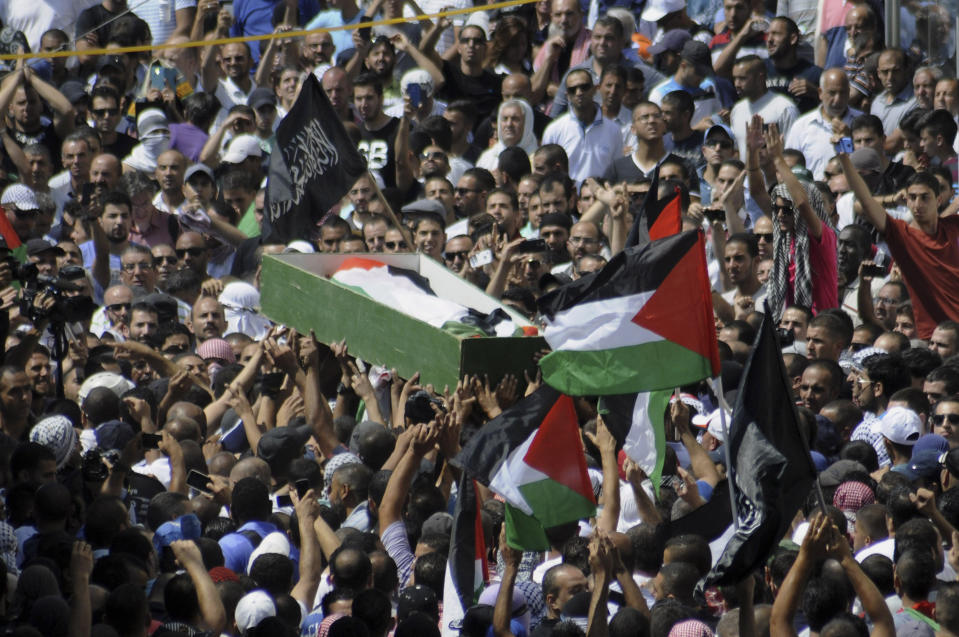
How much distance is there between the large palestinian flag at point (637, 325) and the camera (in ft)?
26.3

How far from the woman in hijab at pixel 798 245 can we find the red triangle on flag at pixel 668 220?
60.2 inches

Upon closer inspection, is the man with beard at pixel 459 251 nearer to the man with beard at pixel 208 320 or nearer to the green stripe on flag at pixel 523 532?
the man with beard at pixel 208 320

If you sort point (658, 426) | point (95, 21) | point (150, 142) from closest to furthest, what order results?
point (658, 426), point (150, 142), point (95, 21)

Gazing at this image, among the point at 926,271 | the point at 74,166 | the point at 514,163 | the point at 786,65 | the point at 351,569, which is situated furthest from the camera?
the point at 74,166

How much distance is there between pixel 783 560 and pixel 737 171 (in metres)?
5.36

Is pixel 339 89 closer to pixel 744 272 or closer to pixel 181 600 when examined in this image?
pixel 744 272

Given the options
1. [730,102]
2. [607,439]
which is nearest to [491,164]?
[730,102]

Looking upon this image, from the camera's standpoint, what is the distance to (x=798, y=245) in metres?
11.4

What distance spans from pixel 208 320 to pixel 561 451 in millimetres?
4797

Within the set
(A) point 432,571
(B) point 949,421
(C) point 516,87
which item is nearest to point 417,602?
(A) point 432,571

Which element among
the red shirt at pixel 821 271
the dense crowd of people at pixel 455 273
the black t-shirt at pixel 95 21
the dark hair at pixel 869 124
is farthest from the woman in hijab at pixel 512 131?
the black t-shirt at pixel 95 21

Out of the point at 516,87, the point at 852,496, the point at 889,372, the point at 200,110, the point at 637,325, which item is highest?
the point at 637,325

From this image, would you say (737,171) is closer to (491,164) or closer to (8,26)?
(491,164)

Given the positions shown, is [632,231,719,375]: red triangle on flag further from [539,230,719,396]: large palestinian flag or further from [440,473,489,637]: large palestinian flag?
[440,473,489,637]: large palestinian flag
